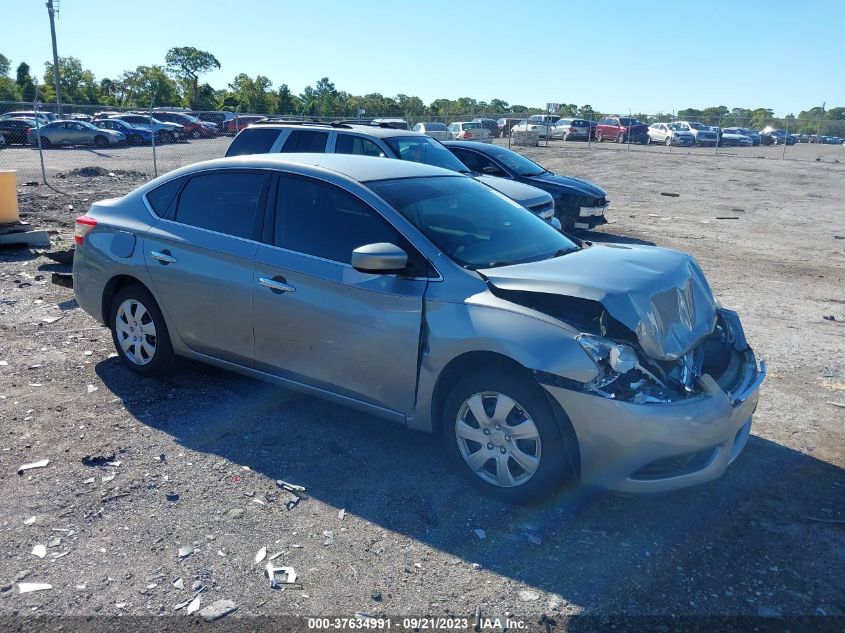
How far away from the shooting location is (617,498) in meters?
4.18

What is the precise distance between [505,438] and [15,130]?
114ft

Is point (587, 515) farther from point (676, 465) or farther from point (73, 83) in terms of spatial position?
point (73, 83)

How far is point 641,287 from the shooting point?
408 centimetres

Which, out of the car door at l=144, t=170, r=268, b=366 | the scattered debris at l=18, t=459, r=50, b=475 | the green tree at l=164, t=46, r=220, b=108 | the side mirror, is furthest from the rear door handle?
the green tree at l=164, t=46, r=220, b=108

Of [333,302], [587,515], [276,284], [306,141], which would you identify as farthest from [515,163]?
[587,515]

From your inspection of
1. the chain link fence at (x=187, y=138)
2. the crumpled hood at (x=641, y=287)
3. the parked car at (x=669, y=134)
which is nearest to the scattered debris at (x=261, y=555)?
the crumpled hood at (x=641, y=287)

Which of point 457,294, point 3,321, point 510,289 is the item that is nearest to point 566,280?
point 510,289

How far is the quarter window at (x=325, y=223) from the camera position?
4535 mm

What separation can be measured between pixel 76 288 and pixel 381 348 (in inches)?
122

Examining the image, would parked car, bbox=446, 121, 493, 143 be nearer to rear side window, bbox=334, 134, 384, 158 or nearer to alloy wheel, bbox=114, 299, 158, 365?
rear side window, bbox=334, 134, 384, 158

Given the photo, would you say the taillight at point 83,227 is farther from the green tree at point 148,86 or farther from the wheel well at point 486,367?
the green tree at point 148,86

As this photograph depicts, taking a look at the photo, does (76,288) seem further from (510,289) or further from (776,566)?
(776,566)

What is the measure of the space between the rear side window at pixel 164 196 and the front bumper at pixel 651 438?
10.7ft

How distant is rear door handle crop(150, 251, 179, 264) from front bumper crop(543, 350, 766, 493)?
2.90 metres
